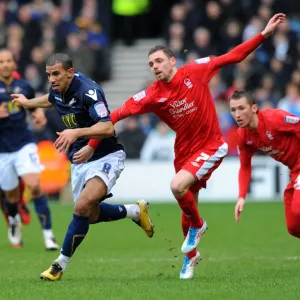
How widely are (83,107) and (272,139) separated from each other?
2051 mm

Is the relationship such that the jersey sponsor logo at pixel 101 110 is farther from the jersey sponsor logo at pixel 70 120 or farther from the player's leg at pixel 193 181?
the player's leg at pixel 193 181

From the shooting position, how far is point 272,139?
11250 millimetres

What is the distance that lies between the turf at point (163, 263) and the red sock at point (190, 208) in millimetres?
598

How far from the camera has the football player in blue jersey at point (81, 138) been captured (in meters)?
10.6

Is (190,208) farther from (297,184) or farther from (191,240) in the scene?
(297,184)

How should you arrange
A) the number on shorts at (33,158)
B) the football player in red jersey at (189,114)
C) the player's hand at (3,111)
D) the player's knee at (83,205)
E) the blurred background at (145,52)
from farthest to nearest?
the blurred background at (145,52) → the number on shorts at (33,158) → the player's hand at (3,111) → the football player in red jersey at (189,114) → the player's knee at (83,205)

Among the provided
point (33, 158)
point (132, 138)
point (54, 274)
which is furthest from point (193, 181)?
point (132, 138)

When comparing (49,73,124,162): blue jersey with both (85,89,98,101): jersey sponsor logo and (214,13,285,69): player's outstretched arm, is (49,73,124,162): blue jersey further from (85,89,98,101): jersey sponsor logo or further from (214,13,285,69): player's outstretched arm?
(214,13,285,69): player's outstretched arm

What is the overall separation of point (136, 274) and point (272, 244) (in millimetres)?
3721

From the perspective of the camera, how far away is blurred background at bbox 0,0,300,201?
71.2ft

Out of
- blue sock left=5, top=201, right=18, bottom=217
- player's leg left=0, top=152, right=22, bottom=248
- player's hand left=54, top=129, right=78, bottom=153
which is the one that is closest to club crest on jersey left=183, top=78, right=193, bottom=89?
player's hand left=54, top=129, right=78, bottom=153

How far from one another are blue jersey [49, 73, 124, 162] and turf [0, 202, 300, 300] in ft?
4.61

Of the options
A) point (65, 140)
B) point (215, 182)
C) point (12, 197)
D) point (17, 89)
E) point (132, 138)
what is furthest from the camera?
point (132, 138)

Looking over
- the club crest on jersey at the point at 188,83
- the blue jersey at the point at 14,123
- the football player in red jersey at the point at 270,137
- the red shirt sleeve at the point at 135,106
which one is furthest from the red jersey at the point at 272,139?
the blue jersey at the point at 14,123
